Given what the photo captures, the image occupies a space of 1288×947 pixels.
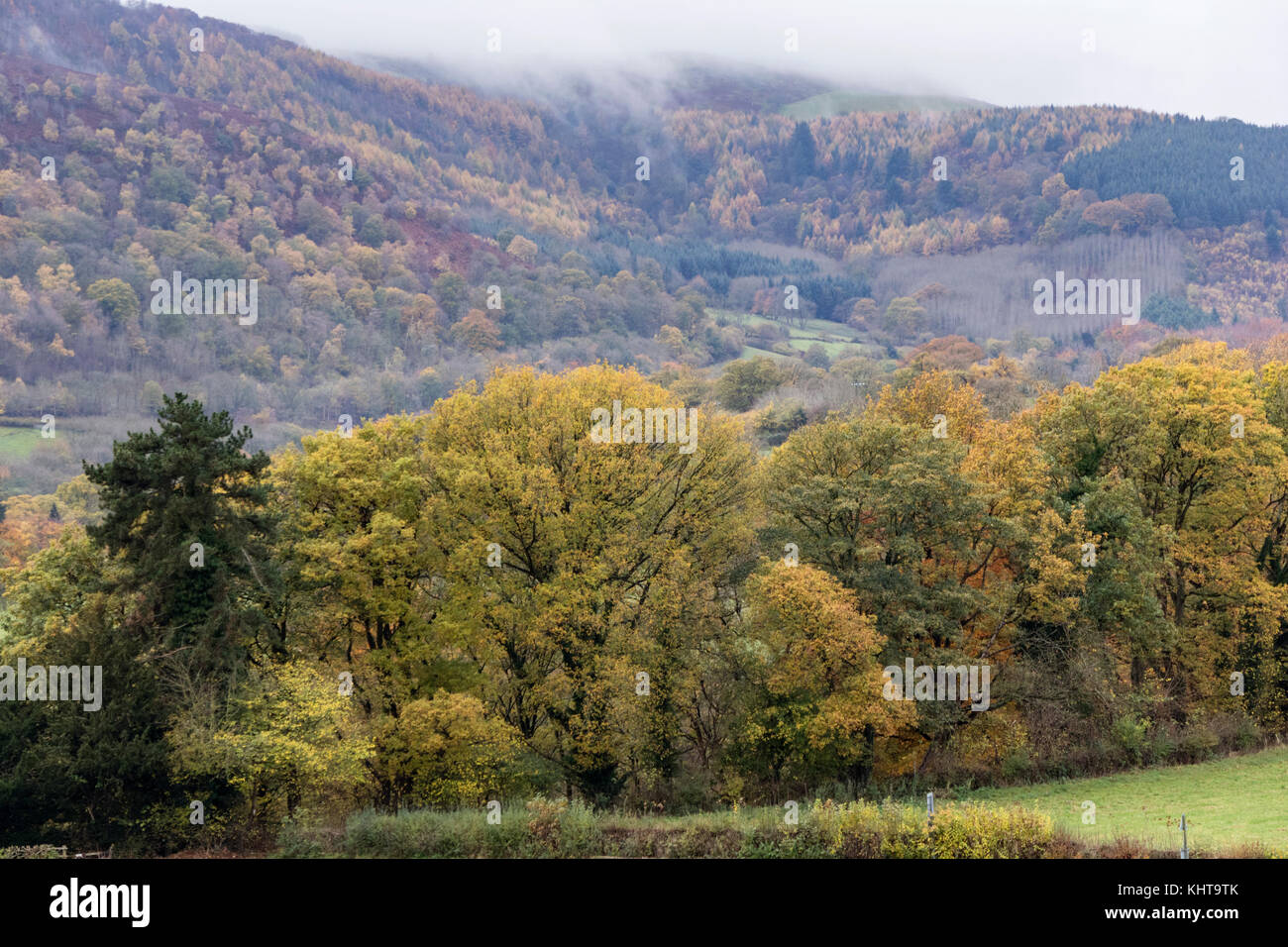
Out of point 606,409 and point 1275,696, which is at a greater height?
point 606,409

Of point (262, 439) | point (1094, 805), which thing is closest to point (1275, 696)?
point (1094, 805)

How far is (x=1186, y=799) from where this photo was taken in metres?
32.6

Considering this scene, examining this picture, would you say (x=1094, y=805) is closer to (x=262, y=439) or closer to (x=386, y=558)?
(x=386, y=558)

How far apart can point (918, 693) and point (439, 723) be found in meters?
17.1

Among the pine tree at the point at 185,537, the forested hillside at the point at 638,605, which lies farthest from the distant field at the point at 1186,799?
the pine tree at the point at 185,537

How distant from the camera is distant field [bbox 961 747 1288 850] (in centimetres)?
2716

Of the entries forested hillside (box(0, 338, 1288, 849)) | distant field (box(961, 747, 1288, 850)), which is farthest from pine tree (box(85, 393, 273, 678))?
distant field (box(961, 747, 1288, 850))

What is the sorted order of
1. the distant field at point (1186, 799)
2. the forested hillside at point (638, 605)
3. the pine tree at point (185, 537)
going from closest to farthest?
the distant field at point (1186, 799) → the pine tree at point (185, 537) → the forested hillside at point (638, 605)

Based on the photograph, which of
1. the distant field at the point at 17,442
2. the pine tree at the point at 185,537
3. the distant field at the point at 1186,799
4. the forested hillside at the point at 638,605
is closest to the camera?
the distant field at the point at 1186,799

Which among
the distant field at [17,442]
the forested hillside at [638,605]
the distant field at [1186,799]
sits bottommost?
the distant field at [1186,799]

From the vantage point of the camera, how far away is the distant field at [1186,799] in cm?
2716

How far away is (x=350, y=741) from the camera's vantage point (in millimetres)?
29906

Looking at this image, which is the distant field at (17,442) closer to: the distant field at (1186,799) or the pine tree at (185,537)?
the pine tree at (185,537)

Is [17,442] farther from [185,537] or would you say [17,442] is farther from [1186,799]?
[1186,799]
